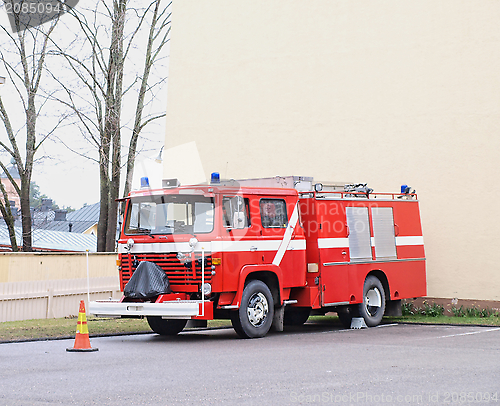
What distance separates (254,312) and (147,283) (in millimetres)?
2108

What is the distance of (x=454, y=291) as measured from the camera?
18109mm

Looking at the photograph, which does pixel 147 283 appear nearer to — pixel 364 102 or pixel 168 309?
pixel 168 309

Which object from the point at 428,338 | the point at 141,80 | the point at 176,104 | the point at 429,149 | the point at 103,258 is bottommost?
the point at 428,338

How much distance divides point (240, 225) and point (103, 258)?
10778 millimetres

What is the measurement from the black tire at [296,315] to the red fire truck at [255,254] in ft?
0.14

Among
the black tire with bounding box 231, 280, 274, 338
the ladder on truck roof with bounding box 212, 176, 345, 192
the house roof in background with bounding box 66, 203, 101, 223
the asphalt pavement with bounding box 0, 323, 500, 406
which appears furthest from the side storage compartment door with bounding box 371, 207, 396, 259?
the house roof in background with bounding box 66, 203, 101, 223

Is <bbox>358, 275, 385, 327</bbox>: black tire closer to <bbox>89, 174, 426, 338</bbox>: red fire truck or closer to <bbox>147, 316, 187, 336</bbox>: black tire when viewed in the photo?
<bbox>89, 174, 426, 338</bbox>: red fire truck

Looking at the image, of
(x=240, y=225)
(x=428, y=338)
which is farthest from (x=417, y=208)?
(x=240, y=225)

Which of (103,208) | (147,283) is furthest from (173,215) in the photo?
(103,208)

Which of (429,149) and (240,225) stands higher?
(429,149)

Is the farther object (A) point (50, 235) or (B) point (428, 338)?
(A) point (50, 235)

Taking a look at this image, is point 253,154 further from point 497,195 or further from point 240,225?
point 240,225

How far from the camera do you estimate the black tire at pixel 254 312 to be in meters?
13.2

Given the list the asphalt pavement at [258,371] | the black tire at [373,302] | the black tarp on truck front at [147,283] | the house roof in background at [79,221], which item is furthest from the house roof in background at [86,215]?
the asphalt pavement at [258,371]
